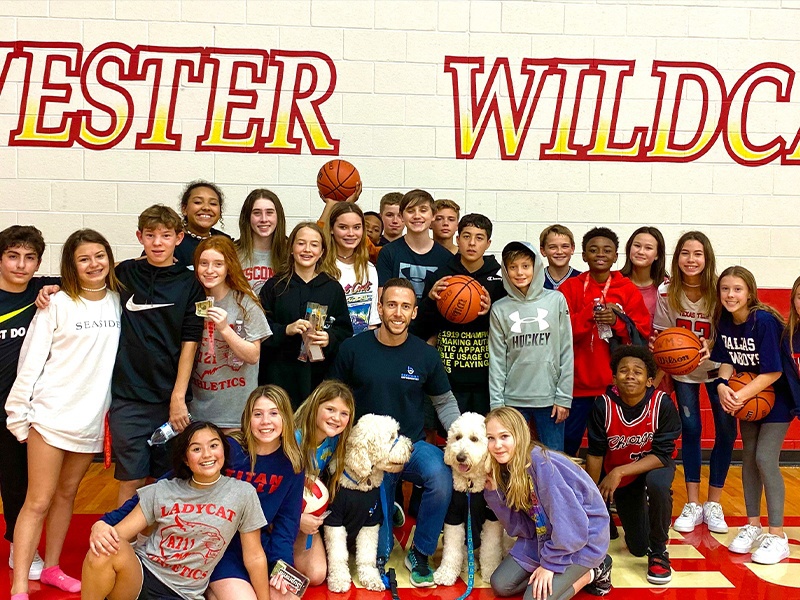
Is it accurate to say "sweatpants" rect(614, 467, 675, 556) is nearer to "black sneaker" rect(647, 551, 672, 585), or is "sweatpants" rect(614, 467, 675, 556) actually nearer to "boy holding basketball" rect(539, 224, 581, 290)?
"black sneaker" rect(647, 551, 672, 585)

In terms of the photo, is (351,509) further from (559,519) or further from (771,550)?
(771,550)

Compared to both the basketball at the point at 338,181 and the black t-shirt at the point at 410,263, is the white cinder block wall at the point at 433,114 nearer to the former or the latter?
the basketball at the point at 338,181

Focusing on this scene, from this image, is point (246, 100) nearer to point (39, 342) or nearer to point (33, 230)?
point (33, 230)

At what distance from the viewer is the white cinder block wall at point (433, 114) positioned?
5527 millimetres

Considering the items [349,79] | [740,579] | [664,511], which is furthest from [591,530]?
[349,79]

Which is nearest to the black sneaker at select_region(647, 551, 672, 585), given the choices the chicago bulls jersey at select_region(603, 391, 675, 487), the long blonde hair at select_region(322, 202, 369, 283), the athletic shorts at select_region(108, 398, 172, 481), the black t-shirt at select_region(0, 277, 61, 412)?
the chicago bulls jersey at select_region(603, 391, 675, 487)

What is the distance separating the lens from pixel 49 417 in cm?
341

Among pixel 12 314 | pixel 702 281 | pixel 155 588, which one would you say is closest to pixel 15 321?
pixel 12 314

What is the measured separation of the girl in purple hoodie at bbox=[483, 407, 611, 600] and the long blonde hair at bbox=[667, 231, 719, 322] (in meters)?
1.49

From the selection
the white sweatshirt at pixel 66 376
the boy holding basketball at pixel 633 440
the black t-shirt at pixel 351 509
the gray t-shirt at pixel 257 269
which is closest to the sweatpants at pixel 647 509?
the boy holding basketball at pixel 633 440

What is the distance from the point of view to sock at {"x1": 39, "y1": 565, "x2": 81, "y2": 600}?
137 inches

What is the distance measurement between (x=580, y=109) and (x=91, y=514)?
13.7ft

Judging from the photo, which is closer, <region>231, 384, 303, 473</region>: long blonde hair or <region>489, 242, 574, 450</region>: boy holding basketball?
<region>231, 384, 303, 473</region>: long blonde hair

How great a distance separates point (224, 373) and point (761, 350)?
2719 mm
